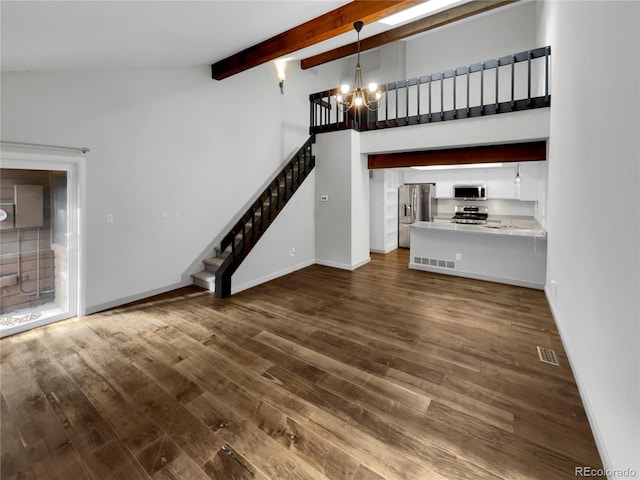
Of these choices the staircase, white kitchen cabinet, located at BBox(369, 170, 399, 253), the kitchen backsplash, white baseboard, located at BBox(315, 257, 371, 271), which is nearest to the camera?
the staircase

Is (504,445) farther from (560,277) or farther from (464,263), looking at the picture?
(464,263)

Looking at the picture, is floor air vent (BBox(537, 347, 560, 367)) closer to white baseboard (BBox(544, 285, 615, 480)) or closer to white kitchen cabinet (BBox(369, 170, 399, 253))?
white baseboard (BBox(544, 285, 615, 480))

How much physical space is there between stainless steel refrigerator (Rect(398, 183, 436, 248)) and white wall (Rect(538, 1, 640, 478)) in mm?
5125

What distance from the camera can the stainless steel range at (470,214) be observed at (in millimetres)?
7641

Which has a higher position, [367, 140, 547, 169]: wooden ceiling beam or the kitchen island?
[367, 140, 547, 169]: wooden ceiling beam

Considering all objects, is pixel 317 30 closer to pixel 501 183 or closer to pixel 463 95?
pixel 463 95

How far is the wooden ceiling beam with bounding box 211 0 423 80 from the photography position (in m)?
3.18

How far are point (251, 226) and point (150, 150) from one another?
6.28 feet

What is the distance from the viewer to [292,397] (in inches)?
89.4

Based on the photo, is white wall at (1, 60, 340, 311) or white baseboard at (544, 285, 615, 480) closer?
white baseboard at (544, 285, 615, 480)

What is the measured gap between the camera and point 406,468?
5.48 ft

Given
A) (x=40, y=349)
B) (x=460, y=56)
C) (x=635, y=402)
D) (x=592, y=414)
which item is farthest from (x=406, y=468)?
(x=460, y=56)

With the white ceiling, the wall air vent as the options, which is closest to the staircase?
the white ceiling

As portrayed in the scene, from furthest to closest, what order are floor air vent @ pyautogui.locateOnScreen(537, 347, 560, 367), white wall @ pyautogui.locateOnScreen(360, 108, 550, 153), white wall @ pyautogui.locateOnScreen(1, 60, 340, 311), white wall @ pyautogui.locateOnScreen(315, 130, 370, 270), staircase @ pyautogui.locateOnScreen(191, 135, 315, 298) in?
white wall @ pyautogui.locateOnScreen(315, 130, 370, 270) → staircase @ pyautogui.locateOnScreen(191, 135, 315, 298) → white wall @ pyautogui.locateOnScreen(360, 108, 550, 153) → white wall @ pyautogui.locateOnScreen(1, 60, 340, 311) → floor air vent @ pyautogui.locateOnScreen(537, 347, 560, 367)
